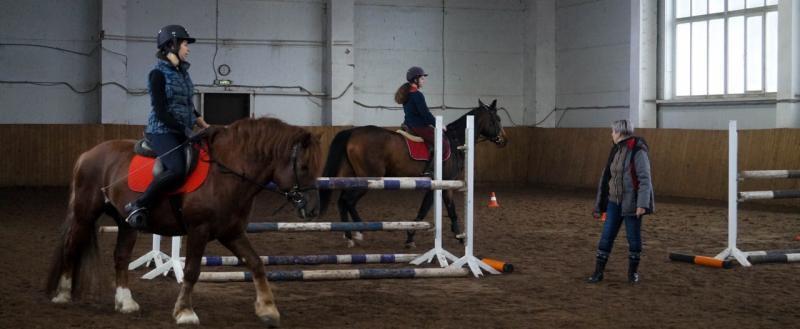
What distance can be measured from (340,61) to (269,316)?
690 inches

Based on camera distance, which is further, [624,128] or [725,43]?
[725,43]

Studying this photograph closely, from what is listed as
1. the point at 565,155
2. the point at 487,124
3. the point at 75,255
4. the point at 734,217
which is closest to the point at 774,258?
the point at 734,217

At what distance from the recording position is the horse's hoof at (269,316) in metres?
6.79

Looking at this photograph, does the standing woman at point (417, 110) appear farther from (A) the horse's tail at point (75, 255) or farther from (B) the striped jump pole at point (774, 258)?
(A) the horse's tail at point (75, 255)

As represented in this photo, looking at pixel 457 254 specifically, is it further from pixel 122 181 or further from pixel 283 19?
pixel 283 19

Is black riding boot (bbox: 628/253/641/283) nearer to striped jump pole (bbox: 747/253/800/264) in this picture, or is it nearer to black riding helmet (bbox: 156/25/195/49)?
striped jump pole (bbox: 747/253/800/264)

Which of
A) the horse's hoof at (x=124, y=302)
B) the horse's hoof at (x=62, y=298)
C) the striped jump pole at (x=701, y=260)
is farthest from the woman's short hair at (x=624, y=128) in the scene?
the horse's hoof at (x=62, y=298)

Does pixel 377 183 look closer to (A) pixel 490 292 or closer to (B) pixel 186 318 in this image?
(A) pixel 490 292

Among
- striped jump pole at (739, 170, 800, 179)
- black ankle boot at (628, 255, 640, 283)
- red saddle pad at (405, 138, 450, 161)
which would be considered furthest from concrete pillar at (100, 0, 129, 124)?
black ankle boot at (628, 255, 640, 283)

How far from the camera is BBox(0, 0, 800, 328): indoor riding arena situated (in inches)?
278

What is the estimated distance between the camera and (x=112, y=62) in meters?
22.2

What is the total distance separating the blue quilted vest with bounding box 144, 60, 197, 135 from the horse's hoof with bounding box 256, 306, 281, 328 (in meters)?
1.43

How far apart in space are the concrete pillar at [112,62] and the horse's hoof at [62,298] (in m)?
15.4

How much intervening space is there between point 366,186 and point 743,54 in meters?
13.4
